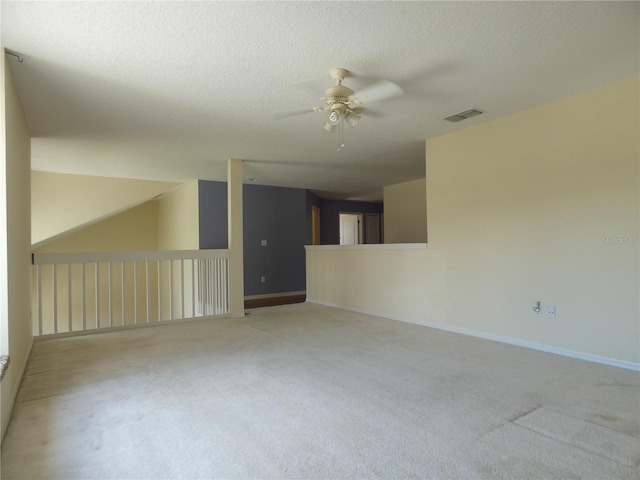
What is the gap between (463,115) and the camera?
151 inches

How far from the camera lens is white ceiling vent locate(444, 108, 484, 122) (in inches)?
147

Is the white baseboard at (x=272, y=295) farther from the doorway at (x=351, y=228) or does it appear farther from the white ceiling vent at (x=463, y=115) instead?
the white ceiling vent at (x=463, y=115)

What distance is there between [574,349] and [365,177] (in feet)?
15.4

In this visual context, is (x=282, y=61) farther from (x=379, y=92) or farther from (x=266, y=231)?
(x=266, y=231)

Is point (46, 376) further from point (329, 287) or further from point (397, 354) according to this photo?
point (329, 287)

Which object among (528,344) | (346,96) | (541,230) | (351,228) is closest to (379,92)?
(346,96)

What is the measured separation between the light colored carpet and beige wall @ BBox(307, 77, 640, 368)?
328 millimetres

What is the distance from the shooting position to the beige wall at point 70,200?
6.18 m

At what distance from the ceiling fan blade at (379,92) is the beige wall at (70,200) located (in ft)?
18.7

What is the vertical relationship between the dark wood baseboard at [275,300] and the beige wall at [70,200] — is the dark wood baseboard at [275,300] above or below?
below

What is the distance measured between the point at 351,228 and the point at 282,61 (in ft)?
29.8

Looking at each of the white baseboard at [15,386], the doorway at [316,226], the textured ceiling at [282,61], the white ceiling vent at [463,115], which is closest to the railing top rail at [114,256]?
the white baseboard at [15,386]

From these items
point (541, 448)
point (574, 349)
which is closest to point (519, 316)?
point (574, 349)

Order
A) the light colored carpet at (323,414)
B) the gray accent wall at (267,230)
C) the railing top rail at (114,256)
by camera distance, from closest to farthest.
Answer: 1. the light colored carpet at (323,414)
2. the railing top rail at (114,256)
3. the gray accent wall at (267,230)
